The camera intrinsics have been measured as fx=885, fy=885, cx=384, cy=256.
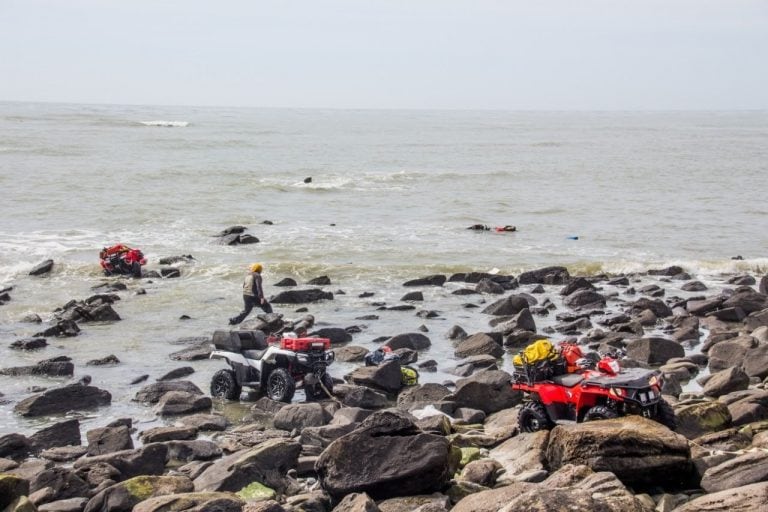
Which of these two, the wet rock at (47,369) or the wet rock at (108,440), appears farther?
the wet rock at (47,369)

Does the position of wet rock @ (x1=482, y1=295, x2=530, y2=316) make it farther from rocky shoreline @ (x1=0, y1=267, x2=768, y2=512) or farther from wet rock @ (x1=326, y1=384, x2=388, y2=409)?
wet rock @ (x1=326, y1=384, x2=388, y2=409)

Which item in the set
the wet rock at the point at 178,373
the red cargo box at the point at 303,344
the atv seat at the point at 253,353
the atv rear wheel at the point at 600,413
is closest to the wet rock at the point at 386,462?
the atv rear wheel at the point at 600,413

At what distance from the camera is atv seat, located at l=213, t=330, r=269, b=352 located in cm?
1483

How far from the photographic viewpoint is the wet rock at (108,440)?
11.4 m

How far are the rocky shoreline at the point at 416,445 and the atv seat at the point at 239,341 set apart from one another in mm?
907

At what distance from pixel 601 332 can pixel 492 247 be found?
14078mm

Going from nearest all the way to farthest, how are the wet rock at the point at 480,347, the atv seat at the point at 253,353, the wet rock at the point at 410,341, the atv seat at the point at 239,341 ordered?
the atv seat at the point at 253,353 → the atv seat at the point at 239,341 → the wet rock at the point at 480,347 → the wet rock at the point at 410,341

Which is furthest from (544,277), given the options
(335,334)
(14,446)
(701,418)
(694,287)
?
(14,446)

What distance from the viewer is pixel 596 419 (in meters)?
9.88

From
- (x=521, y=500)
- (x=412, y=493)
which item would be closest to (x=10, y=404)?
(x=412, y=493)

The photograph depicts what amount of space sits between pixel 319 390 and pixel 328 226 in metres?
23.5

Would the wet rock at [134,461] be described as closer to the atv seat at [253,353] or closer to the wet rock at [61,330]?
the atv seat at [253,353]

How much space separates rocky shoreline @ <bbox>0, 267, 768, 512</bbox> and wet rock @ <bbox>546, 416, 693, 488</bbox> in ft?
0.04

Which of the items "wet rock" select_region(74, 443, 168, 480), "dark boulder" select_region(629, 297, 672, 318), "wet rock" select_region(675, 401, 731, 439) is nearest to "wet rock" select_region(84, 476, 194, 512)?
"wet rock" select_region(74, 443, 168, 480)
